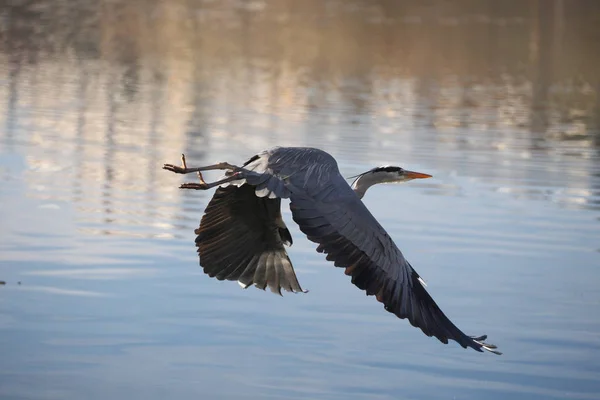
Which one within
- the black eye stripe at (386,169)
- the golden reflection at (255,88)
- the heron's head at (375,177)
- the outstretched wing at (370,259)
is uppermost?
the golden reflection at (255,88)

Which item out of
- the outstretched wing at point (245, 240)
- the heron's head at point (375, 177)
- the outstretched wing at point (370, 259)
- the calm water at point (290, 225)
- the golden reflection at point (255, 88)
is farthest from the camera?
the golden reflection at point (255, 88)

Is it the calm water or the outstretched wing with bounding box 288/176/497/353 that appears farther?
the calm water

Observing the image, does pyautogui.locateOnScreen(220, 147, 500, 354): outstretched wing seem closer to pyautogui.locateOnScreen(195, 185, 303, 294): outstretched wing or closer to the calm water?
pyautogui.locateOnScreen(195, 185, 303, 294): outstretched wing

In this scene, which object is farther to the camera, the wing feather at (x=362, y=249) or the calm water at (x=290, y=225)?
the calm water at (x=290, y=225)

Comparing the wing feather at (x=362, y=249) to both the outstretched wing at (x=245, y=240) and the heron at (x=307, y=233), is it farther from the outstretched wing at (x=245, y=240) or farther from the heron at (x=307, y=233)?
the outstretched wing at (x=245, y=240)

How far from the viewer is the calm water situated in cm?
909

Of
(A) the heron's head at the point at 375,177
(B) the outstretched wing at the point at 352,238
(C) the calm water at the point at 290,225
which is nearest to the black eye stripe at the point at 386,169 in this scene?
(A) the heron's head at the point at 375,177

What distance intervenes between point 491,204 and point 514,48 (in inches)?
1049

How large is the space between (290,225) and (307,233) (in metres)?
6.19

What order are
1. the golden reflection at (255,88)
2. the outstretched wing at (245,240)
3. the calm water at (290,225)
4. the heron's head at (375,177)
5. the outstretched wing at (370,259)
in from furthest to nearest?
the golden reflection at (255,88)
the calm water at (290,225)
the heron's head at (375,177)
the outstretched wing at (245,240)
the outstretched wing at (370,259)

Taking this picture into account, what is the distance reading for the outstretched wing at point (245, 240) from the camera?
8.16 metres

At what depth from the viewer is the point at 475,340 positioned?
23.4ft

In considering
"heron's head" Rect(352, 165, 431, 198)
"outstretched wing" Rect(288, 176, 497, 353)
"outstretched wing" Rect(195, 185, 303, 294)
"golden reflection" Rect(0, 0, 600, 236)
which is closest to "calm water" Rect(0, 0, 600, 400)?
"golden reflection" Rect(0, 0, 600, 236)

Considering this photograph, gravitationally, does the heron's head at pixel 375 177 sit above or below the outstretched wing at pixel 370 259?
above
